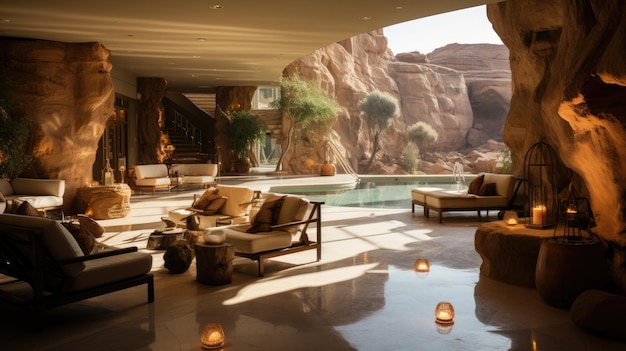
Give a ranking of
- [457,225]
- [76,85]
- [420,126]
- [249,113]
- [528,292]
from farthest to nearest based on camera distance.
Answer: [420,126] < [249,113] < [76,85] < [457,225] < [528,292]

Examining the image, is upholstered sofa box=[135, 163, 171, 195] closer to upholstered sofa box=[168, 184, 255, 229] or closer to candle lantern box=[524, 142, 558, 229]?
upholstered sofa box=[168, 184, 255, 229]

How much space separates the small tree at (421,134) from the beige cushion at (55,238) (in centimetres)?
2639

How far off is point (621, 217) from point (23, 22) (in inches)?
360

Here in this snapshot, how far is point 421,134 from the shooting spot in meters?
29.9

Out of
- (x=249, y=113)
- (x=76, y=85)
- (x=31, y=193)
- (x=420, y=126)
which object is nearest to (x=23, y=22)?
(x=76, y=85)

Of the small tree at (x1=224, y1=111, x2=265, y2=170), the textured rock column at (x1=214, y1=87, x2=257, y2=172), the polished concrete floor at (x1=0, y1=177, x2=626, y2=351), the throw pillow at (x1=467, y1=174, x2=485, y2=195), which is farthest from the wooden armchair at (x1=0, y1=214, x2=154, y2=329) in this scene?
the textured rock column at (x1=214, y1=87, x2=257, y2=172)

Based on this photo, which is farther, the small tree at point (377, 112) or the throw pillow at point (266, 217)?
the small tree at point (377, 112)

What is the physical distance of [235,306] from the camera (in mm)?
5215

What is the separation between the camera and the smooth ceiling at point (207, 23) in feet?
A: 27.5

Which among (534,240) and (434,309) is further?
(534,240)

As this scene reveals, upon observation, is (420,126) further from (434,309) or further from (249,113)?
(434,309)

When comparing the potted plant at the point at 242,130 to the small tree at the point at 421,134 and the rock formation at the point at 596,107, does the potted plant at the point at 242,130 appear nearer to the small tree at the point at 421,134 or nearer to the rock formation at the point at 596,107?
the small tree at the point at 421,134

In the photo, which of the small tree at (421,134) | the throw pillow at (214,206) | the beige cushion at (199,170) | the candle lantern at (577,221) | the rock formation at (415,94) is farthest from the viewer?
the small tree at (421,134)

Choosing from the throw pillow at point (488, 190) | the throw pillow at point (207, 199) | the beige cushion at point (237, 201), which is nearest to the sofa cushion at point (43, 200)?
the throw pillow at point (207, 199)
